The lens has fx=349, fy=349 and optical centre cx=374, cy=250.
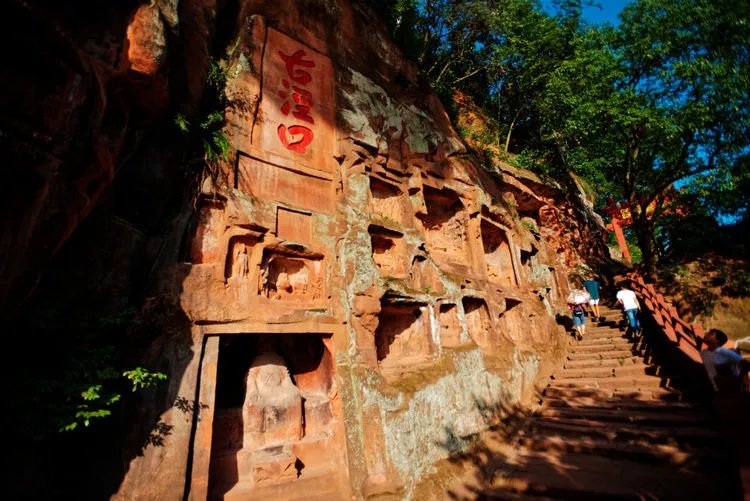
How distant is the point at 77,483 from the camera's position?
464cm

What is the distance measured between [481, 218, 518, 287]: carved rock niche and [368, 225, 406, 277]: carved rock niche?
414 cm

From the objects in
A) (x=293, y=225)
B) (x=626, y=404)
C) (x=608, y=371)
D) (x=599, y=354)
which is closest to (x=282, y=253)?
(x=293, y=225)

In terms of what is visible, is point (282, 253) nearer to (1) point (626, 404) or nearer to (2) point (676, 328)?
(1) point (626, 404)

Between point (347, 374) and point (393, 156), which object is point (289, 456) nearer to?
point (347, 374)

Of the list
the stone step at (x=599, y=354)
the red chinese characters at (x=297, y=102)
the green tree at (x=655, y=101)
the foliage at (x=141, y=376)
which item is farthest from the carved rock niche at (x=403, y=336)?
the green tree at (x=655, y=101)

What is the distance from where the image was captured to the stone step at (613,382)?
23.8 feet

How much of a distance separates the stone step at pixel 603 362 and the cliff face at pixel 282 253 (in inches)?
22.5

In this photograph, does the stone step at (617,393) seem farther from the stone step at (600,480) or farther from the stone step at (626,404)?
the stone step at (600,480)

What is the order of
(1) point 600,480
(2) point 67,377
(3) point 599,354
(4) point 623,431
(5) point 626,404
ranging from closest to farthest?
(2) point 67,377
(1) point 600,480
(4) point 623,431
(5) point 626,404
(3) point 599,354

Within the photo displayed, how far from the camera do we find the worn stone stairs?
15.6 ft

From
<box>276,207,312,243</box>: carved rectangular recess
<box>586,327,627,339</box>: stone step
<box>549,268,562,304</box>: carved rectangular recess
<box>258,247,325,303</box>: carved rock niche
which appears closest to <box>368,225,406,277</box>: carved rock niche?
<box>276,207,312,243</box>: carved rectangular recess

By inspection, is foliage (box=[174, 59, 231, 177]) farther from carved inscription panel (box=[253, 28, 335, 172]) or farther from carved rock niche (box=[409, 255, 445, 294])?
carved rock niche (box=[409, 255, 445, 294])

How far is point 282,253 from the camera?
716 cm

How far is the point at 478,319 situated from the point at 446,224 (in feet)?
11.1
